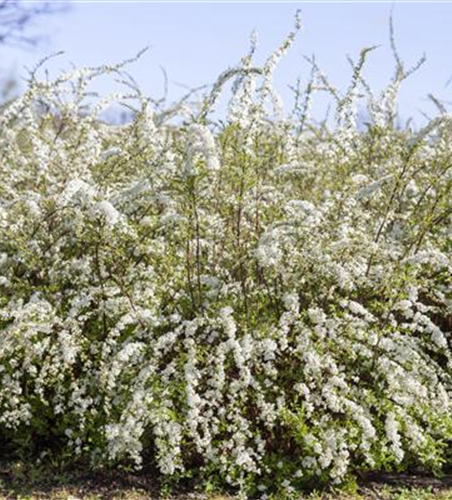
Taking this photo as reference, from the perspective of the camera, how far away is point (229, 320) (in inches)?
167

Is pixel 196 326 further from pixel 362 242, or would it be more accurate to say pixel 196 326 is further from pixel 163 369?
pixel 362 242

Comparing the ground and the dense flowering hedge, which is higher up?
the dense flowering hedge

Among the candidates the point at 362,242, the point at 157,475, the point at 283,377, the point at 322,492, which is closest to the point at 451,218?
the point at 362,242

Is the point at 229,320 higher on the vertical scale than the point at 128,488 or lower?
higher

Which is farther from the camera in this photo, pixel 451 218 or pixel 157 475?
pixel 451 218

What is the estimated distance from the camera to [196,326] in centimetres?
429

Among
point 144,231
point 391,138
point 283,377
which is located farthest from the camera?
point 391,138

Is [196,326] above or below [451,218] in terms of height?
below

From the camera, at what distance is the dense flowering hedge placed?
4180mm

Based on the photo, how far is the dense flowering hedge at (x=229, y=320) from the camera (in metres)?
4.18

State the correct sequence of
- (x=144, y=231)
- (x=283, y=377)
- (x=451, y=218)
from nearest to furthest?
(x=283, y=377), (x=144, y=231), (x=451, y=218)

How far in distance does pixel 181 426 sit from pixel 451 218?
8.31 feet

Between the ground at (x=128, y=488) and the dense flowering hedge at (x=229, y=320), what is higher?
the dense flowering hedge at (x=229, y=320)

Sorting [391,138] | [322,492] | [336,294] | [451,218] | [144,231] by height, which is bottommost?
[322,492]
